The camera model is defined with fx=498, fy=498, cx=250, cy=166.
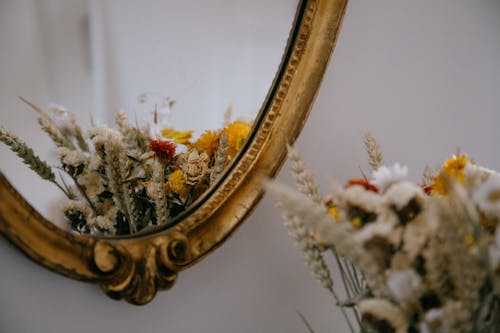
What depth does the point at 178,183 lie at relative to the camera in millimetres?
848

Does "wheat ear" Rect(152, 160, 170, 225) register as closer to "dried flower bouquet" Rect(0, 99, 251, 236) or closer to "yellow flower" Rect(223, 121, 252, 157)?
"dried flower bouquet" Rect(0, 99, 251, 236)

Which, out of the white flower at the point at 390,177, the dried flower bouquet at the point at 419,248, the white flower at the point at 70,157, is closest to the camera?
the dried flower bouquet at the point at 419,248

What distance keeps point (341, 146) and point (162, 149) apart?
397 millimetres

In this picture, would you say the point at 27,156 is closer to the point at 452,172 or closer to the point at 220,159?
the point at 220,159

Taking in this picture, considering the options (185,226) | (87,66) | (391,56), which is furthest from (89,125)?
(391,56)

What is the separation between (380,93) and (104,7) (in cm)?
Answer: 61

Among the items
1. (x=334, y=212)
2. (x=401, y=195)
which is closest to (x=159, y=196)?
(x=334, y=212)

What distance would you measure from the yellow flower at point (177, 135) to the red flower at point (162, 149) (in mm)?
11

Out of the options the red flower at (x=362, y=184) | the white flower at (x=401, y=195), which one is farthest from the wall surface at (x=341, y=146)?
the white flower at (x=401, y=195)

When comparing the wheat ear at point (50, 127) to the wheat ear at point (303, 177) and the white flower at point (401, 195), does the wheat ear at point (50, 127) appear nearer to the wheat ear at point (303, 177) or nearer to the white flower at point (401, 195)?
the wheat ear at point (303, 177)

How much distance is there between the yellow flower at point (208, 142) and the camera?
868mm

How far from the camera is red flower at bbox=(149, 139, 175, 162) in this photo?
2.74 ft

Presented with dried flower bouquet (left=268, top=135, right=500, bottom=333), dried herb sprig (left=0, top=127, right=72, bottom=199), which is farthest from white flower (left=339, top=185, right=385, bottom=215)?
dried herb sprig (left=0, top=127, right=72, bottom=199)

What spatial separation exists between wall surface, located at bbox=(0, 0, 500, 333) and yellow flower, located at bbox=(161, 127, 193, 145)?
19 centimetres
